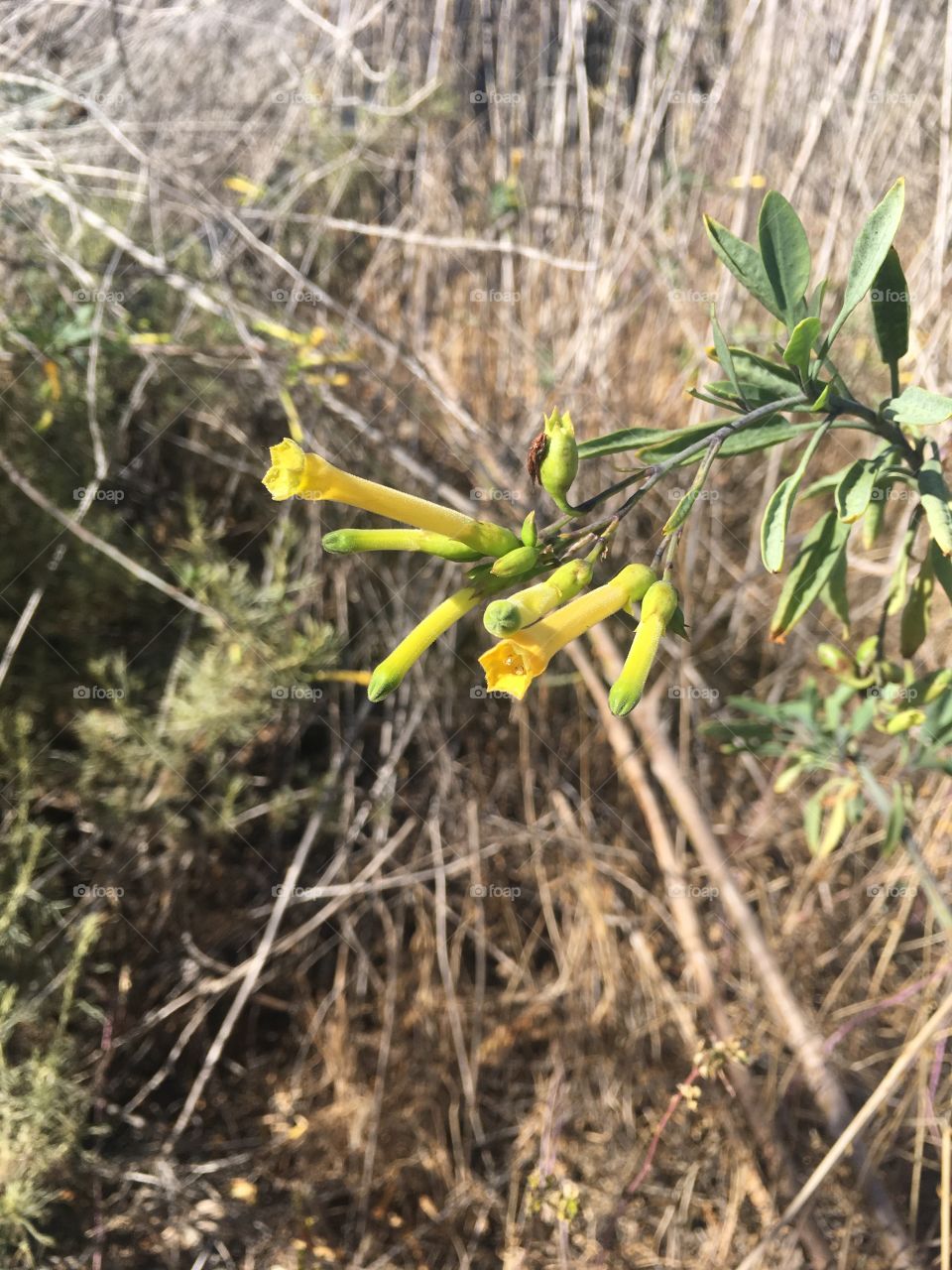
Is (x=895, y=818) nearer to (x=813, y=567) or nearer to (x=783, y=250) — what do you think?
(x=813, y=567)

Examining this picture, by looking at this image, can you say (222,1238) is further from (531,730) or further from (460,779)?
(531,730)

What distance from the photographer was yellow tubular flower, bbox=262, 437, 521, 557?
0.59 m

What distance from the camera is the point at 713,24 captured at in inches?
91.4

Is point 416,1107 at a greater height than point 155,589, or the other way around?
point 155,589

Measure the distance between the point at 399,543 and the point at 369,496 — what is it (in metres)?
0.05

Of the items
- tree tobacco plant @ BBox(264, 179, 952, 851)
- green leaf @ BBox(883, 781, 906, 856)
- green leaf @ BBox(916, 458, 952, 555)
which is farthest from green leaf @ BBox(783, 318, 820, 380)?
green leaf @ BBox(883, 781, 906, 856)

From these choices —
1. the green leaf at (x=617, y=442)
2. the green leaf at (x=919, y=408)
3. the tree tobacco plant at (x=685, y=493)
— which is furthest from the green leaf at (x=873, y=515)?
the green leaf at (x=617, y=442)

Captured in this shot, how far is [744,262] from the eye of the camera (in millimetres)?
687

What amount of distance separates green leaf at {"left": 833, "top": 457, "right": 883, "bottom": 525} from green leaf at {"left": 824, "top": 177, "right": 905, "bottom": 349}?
4.2 inches

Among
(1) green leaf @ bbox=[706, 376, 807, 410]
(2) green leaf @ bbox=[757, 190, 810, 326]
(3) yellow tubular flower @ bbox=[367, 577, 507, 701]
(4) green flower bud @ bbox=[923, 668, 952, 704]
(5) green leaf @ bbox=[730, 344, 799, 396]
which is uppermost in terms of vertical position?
(2) green leaf @ bbox=[757, 190, 810, 326]

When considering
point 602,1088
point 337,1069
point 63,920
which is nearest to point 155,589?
point 63,920

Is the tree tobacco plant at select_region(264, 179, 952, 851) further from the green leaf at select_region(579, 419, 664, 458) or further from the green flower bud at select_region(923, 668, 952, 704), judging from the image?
the green flower bud at select_region(923, 668, 952, 704)

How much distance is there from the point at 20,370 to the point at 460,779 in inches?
50.8

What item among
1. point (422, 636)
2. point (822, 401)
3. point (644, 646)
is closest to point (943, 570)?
point (822, 401)
